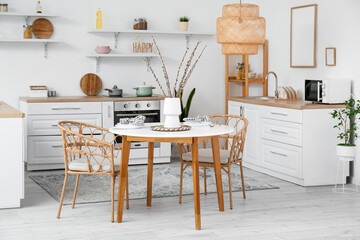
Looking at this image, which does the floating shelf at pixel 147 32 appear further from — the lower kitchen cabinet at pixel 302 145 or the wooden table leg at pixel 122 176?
the wooden table leg at pixel 122 176

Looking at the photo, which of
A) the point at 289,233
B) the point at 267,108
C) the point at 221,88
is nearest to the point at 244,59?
the point at 221,88

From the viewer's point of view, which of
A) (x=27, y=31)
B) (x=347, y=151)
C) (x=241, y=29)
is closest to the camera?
(x=241, y=29)

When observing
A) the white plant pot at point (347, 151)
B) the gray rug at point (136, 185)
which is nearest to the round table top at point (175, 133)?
the gray rug at point (136, 185)

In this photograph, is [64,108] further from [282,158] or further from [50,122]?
[282,158]

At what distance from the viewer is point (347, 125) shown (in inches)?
217

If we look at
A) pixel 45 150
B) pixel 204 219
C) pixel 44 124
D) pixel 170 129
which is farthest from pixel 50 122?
pixel 204 219

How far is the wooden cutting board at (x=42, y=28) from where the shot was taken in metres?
6.75

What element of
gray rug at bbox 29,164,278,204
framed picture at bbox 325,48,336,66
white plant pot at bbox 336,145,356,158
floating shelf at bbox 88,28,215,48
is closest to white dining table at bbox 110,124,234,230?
gray rug at bbox 29,164,278,204

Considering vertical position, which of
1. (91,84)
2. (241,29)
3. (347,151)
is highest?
(241,29)

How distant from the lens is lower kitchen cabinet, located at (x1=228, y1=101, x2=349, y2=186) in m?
5.46

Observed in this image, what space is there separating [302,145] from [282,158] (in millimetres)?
404

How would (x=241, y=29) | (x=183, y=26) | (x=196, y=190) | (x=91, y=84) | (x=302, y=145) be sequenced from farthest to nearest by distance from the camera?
1. (x=183, y=26)
2. (x=91, y=84)
3. (x=302, y=145)
4. (x=241, y=29)
5. (x=196, y=190)

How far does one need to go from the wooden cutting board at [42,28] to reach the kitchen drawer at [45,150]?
1327 millimetres

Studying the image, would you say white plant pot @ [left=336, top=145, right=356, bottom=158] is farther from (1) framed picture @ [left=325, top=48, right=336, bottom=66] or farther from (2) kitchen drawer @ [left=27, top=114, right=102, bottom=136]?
(2) kitchen drawer @ [left=27, top=114, right=102, bottom=136]
